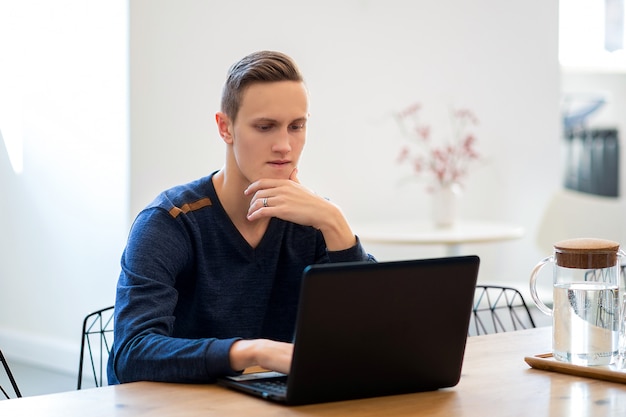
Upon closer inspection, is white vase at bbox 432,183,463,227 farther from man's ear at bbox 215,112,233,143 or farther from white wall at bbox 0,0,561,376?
man's ear at bbox 215,112,233,143

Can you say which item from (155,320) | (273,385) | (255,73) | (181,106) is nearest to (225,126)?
(255,73)

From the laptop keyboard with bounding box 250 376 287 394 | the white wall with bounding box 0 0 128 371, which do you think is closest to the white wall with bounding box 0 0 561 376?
the white wall with bounding box 0 0 128 371

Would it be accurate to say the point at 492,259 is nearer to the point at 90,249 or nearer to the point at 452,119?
the point at 452,119

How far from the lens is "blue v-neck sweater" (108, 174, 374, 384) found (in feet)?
5.19

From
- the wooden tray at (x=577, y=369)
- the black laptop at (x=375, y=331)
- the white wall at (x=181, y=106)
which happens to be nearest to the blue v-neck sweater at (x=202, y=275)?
the black laptop at (x=375, y=331)

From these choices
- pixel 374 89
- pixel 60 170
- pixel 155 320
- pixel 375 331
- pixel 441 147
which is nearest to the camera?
pixel 375 331

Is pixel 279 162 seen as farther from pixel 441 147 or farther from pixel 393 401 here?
pixel 441 147

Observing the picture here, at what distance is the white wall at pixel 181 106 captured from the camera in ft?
12.5

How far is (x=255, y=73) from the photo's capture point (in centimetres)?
181

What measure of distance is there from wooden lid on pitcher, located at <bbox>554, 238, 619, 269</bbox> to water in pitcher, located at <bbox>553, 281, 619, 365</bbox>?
31mm

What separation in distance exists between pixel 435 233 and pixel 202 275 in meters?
2.39

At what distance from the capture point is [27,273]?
423 cm

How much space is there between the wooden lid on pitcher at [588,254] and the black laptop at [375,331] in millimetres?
197

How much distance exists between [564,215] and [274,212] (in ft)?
11.9
